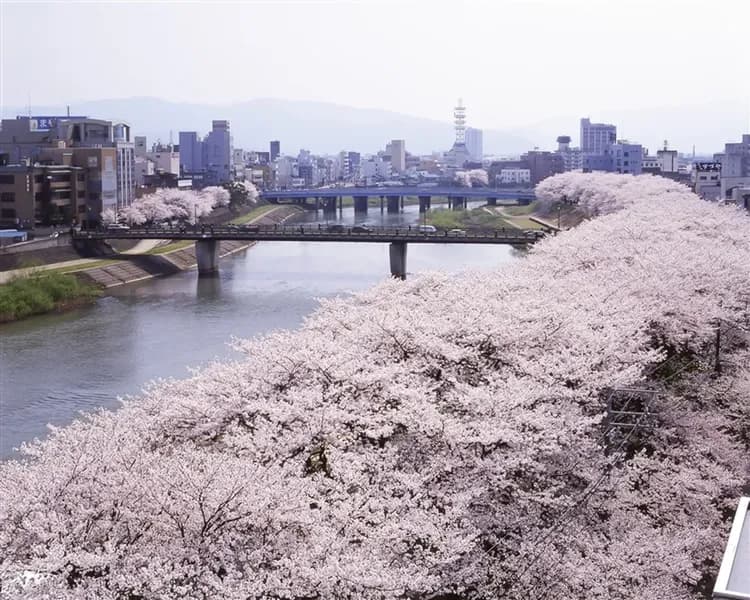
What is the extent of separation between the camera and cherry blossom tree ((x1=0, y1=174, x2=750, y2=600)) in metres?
6.50

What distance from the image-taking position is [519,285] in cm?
1418

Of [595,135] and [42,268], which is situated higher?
[595,135]

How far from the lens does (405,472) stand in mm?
7984

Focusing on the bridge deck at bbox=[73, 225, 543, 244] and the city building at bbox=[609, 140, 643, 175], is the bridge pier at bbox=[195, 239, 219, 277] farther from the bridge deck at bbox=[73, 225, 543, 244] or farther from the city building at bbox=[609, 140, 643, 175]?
the city building at bbox=[609, 140, 643, 175]

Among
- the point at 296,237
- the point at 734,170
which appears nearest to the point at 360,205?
the point at 734,170

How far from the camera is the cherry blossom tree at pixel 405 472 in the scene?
21.3 feet

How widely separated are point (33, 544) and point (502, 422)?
3.77 meters

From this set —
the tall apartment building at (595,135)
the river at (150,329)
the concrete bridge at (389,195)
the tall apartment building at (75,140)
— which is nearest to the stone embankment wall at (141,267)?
the river at (150,329)

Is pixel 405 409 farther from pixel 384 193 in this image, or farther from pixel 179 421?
pixel 384 193

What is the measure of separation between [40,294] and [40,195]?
10.9 m

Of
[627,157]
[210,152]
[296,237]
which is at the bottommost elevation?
[296,237]

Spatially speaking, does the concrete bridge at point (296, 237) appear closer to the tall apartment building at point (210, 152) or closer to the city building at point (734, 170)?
the city building at point (734, 170)

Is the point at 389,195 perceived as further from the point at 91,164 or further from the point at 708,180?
the point at 91,164

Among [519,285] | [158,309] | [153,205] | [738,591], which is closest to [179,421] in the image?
[738,591]
